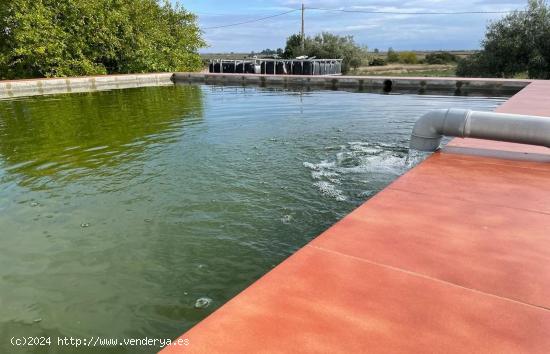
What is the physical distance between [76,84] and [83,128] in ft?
40.2

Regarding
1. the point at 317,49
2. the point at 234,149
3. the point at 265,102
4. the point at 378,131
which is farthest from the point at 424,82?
the point at 317,49

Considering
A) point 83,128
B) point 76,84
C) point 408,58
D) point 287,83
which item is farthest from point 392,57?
point 83,128

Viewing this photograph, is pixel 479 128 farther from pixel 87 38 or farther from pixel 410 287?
pixel 87 38

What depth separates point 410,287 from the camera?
85.0 inches

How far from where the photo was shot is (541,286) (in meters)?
2.17

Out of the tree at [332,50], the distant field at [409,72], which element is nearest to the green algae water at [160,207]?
the distant field at [409,72]

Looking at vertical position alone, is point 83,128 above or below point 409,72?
below

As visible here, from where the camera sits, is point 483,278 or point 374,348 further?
point 483,278

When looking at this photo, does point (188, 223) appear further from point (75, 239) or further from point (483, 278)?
point (483, 278)

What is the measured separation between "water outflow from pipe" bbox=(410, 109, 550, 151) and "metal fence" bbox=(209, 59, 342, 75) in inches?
807

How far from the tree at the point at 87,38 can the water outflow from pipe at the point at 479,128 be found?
75.0 ft

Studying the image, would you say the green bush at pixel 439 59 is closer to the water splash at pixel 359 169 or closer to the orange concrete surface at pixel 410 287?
the water splash at pixel 359 169

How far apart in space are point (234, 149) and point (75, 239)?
3729mm

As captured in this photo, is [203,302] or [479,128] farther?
[479,128]
